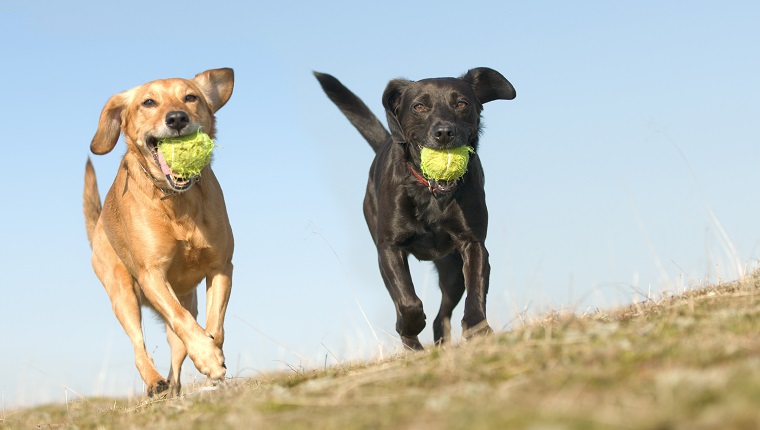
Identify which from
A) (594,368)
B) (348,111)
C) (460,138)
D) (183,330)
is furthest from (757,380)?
(348,111)

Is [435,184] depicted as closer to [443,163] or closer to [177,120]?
[443,163]

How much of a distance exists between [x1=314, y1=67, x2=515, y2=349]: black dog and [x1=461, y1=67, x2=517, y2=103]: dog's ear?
30 mm

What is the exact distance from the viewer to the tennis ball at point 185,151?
21.1ft

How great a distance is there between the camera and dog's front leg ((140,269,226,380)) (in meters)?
6.12

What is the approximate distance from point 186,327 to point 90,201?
2.97 metres

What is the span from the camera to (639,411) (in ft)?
8.33

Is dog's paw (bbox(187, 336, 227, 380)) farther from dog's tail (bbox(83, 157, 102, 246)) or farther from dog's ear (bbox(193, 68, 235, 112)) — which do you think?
dog's tail (bbox(83, 157, 102, 246))

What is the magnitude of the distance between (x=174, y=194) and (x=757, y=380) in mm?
5035

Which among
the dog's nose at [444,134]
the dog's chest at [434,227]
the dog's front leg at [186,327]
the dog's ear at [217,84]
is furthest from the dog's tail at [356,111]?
the dog's front leg at [186,327]

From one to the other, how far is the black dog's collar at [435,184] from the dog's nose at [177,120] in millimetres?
1784

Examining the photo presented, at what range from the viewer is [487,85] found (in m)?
7.40

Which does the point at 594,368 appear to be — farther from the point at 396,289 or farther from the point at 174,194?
the point at 174,194

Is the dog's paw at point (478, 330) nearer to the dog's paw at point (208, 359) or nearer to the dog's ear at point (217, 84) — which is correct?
the dog's paw at point (208, 359)

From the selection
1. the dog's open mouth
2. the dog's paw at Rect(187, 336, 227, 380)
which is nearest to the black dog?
the dog's paw at Rect(187, 336, 227, 380)
